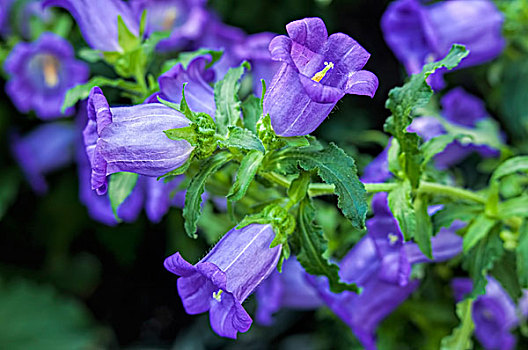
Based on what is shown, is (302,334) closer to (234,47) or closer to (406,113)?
(234,47)

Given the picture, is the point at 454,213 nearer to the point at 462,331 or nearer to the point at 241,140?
the point at 462,331

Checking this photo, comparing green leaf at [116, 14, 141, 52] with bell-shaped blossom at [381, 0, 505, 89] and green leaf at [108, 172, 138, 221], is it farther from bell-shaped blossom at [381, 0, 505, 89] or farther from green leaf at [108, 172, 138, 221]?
bell-shaped blossom at [381, 0, 505, 89]

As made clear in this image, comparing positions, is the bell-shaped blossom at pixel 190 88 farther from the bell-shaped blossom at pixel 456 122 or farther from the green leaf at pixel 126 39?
the bell-shaped blossom at pixel 456 122

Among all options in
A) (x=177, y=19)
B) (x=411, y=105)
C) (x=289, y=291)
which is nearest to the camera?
(x=411, y=105)

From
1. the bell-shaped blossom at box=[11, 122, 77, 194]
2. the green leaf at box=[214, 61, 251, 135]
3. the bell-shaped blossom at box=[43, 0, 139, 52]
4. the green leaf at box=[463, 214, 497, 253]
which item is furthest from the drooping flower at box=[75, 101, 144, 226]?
the green leaf at box=[463, 214, 497, 253]

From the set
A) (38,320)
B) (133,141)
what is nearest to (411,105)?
(133,141)

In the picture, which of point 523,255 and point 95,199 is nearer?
point 523,255

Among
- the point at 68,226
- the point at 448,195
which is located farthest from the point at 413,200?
the point at 68,226
